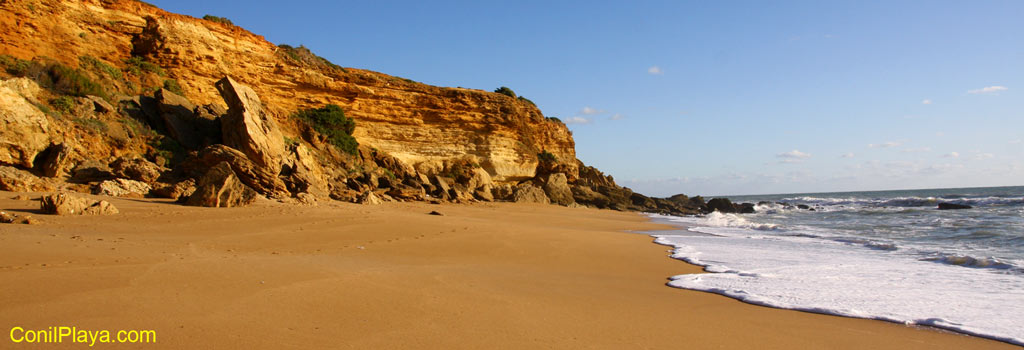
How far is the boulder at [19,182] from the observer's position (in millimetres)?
8719

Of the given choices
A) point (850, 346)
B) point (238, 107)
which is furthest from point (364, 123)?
point (850, 346)

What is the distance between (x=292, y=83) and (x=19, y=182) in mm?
13643

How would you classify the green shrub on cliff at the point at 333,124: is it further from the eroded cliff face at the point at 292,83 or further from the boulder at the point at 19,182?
the boulder at the point at 19,182

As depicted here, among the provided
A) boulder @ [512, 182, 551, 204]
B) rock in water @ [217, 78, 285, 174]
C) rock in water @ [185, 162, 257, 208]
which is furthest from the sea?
boulder @ [512, 182, 551, 204]

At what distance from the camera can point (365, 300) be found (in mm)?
3432

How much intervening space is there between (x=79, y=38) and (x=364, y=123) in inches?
420

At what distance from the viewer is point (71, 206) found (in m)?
7.00

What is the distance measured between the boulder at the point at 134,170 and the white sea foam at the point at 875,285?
1136cm

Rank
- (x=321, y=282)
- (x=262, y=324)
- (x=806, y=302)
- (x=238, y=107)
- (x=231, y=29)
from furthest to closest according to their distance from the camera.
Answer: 1. (x=231, y=29)
2. (x=238, y=107)
3. (x=806, y=302)
4. (x=321, y=282)
5. (x=262, y=324)

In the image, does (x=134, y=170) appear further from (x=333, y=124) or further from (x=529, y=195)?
(x=529, y=195)

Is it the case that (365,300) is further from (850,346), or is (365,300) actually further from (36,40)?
(36,40)

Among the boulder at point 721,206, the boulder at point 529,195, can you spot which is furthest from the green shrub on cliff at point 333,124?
the boulder at point 721,206

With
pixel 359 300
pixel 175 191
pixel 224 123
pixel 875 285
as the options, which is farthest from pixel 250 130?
pixel 875 285

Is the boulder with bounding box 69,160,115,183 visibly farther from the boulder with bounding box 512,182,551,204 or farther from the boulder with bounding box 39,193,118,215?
the boulder with bounding box 512,182,551,204
